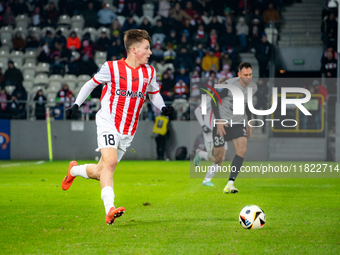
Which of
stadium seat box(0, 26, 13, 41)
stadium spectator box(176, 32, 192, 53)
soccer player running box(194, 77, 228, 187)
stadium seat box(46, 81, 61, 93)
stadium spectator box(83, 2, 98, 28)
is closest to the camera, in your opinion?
soccer player running box(194, 77, 228, 187)

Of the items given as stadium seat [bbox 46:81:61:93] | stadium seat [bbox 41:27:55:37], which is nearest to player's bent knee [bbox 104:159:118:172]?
stadium seat [bbox 46:81:61:93]

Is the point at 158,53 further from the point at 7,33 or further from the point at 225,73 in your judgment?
the point at 7,33

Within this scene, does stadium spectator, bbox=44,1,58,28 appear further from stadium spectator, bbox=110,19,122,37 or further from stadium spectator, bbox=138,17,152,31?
stadium spectator, bbox=138,17,152,31

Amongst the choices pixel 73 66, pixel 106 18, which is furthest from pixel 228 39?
pixel 73 66

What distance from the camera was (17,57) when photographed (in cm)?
2194

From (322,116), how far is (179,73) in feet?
18.3

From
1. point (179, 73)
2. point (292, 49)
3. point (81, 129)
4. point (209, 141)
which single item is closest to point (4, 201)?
point (209, 141)

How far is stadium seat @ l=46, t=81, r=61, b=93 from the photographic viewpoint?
19.9m

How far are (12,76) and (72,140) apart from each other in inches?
148

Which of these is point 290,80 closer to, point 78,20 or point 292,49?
point 292,49

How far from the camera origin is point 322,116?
59.5ft

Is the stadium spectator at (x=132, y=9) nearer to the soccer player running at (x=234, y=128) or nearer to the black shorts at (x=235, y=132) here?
the soccer player running at (x=234, y=128)

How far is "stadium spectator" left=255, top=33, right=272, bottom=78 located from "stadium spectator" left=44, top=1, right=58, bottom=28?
31.3 feet

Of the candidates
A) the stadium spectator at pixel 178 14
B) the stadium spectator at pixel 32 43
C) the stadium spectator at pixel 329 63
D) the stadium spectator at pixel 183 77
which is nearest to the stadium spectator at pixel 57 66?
the stadium spectator at pixel 32 43
